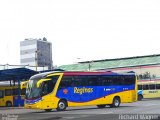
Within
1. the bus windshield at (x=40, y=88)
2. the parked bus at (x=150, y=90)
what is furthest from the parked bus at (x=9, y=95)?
the parked bus at (x=150, y=90)

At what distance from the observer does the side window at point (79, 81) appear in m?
31.3

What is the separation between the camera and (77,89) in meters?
31.3

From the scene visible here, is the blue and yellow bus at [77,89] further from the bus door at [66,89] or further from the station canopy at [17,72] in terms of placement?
the station canopy at [17,72]

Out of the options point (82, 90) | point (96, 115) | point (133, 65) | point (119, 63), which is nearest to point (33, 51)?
point (119, 63)

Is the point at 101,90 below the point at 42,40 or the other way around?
below

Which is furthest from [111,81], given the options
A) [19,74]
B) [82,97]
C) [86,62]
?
[86,62]

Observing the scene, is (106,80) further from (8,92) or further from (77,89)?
(8,92)

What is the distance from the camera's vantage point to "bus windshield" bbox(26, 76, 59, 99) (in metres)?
29.0

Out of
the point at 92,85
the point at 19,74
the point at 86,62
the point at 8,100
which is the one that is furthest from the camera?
the point at 86,62

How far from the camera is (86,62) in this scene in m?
100

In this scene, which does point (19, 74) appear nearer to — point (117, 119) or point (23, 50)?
point (117, 119)

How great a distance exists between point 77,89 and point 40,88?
11.4 feet

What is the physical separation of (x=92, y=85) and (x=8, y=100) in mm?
18096

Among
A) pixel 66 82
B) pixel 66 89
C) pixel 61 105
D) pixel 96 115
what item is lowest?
pixel 96 115
